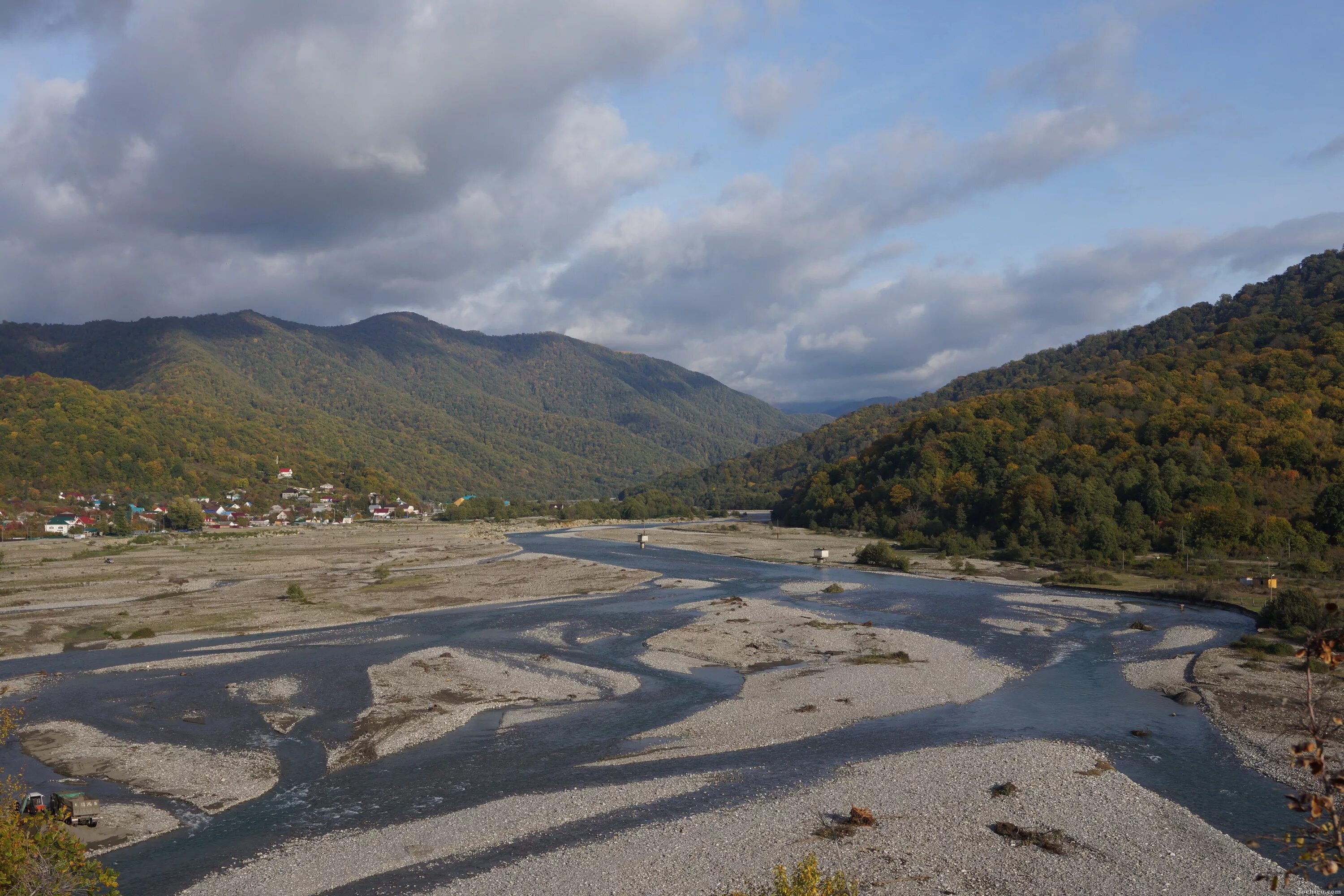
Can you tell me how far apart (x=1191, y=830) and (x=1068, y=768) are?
143 inches

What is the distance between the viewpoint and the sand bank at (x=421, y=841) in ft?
51.0

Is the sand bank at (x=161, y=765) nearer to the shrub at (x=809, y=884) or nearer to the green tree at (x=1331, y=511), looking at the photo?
the shrub at (x=809, y=884)

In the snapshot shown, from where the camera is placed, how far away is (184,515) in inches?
4530

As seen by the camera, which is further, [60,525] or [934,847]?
[60,525]

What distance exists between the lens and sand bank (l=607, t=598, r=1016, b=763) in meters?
25.0

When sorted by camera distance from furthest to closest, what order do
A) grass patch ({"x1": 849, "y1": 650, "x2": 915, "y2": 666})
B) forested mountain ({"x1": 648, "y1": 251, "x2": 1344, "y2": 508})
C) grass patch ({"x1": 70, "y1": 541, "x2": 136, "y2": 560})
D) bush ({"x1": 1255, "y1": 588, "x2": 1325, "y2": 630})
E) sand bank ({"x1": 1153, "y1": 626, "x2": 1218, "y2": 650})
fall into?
forested mountain ({"x1": 648, "y1": 251, "x2": 1344, "y2": 508}), grass patch ({"x1": 70, "y1": 541, "x2": 136, "y2": 560}), bush ({"x1": 1255, "y1": 588, "x2": 1325, "y2": 630}), sand bank ({"x1": 1153, "y1": 626, "x2": 1218, "y2": 650}), grass patch ({"x1": 849, "y1": 650, "x2": 915, "y2": 666})

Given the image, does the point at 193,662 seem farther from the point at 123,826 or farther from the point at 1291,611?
the point at 1291,611

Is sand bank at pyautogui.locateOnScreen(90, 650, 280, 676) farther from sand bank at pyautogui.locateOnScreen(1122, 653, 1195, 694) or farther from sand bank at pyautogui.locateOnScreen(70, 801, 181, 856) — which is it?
sand bank at pyautogui.locateOnScreen(1122, 653, 1195, 694)

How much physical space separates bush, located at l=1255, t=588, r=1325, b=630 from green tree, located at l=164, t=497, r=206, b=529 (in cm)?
12556

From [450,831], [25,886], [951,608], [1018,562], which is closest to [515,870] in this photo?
[450,831]

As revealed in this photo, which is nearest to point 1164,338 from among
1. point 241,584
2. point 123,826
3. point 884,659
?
point 884,659

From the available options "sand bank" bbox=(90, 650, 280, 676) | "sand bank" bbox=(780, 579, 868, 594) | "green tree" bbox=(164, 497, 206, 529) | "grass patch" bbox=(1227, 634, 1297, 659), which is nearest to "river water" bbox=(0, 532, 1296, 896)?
"sand bank" bbox=(90, 650, 280, 676)

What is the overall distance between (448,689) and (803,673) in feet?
46.5

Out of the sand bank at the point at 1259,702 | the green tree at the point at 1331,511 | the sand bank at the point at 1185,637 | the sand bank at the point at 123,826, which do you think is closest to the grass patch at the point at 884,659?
the sand bank at the point at 1259,702
